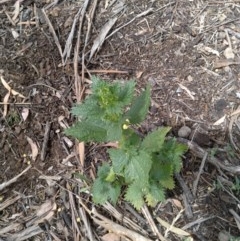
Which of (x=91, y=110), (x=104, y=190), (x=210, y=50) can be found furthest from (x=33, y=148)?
(x=210, y=50)

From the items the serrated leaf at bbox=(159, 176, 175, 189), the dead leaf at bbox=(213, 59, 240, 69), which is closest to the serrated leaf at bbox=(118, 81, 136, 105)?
the serrated leaf at bbox=(159, 176, 175, 189)

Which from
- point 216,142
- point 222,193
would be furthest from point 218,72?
point 222,193

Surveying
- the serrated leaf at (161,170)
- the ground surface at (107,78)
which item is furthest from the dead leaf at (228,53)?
the serrated leaf at (161,170)

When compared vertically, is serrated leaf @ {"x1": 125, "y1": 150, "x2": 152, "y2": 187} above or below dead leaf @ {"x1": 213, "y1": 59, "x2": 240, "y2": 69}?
above

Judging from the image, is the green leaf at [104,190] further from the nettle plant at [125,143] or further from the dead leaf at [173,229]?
the dead leaf at [173,229]

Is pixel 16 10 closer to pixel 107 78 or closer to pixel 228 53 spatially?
pixel 107 78

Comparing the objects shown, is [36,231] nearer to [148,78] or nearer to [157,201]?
[157,201]

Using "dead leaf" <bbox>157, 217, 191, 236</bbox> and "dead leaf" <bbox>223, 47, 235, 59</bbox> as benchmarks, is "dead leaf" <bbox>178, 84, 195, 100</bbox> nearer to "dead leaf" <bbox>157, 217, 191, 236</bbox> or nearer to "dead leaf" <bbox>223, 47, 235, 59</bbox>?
"dead leaf" <bbox>223, 47, 235, 59</bbox>
